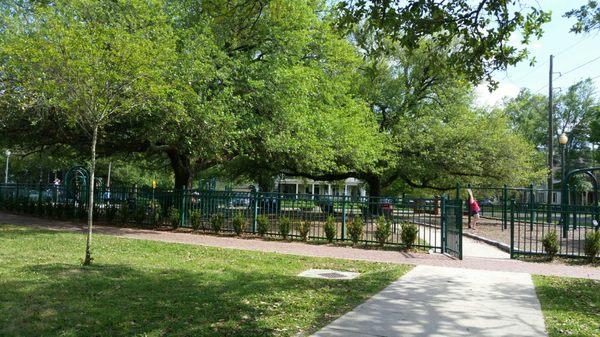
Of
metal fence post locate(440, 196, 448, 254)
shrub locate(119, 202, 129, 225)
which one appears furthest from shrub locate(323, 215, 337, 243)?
shrub locate(119, 202, 129, 225)

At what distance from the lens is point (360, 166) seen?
2319cm

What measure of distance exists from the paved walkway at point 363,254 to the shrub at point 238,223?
19.7 inches

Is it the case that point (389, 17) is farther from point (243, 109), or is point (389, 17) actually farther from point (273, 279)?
point (243, 109)

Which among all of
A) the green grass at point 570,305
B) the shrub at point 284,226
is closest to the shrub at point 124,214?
the shrub at point 284,226

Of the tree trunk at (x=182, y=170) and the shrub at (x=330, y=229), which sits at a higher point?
the tree trunk at (x=182, y=170)

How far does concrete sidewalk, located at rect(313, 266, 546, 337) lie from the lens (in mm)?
5648

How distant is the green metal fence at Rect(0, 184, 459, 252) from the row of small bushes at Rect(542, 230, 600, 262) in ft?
7.23

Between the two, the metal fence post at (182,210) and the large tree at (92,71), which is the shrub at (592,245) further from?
the metal fence post at (182,210)

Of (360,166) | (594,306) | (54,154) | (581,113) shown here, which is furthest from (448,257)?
(581,113)

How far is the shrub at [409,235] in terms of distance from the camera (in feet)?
43.8

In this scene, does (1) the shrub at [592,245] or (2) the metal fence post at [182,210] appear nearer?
(1) the shrub at [592,245]

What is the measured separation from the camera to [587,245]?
465 inches

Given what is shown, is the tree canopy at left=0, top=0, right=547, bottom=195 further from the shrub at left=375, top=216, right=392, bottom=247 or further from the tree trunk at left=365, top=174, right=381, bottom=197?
the shrub at left=375, top=216, right=392, bottom=247

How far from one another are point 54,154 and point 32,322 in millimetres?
19985
